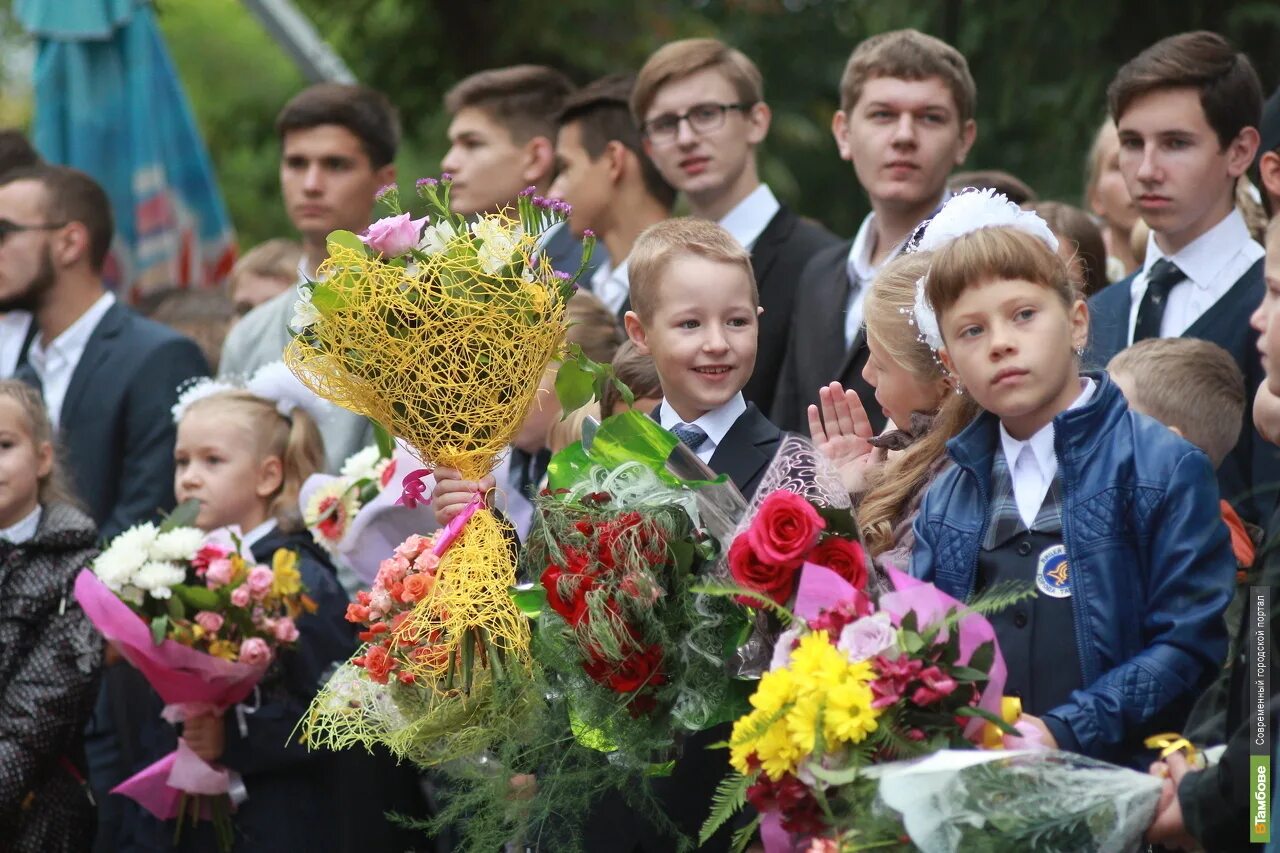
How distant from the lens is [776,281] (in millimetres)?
6730

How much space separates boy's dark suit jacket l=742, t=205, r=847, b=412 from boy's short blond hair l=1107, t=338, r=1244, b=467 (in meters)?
1.61

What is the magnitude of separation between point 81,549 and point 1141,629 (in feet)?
13.6

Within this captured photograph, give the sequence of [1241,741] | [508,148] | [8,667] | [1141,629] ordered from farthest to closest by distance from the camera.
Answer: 1. [508,148]
2. [8,667]
3. [1141,629]
4. [1241,741]

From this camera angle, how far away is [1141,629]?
3.92 m

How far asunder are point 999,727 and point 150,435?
4.91 metres

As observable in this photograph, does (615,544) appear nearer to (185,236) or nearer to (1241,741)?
(1241,741)

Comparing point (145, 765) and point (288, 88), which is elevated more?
point (288, 88)

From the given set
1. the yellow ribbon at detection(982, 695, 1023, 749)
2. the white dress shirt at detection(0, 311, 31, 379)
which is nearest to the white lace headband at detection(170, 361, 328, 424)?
the white dress shirt at detection(0, 311, 31, 379)

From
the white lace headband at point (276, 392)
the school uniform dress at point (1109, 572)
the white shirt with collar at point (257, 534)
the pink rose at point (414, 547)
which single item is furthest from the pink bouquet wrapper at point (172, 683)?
the school uniform dress at point (1109, 572)

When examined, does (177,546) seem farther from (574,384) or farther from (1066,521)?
(1066,521)

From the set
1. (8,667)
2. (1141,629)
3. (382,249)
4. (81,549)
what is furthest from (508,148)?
(1141,629)

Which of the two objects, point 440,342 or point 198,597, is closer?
point 440,342

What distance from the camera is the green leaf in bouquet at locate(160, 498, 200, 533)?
244 inches

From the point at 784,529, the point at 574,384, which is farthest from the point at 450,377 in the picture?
the point at 784,529
